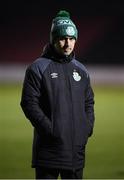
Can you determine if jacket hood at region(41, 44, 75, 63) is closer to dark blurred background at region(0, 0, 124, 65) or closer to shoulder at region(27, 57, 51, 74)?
shoulder at region(27, 57, 51, 74)

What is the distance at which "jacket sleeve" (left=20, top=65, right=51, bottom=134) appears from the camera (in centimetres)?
314

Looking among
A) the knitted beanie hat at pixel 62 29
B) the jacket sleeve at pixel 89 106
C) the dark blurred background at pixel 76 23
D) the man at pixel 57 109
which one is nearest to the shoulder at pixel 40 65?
the man at pixel 57 109

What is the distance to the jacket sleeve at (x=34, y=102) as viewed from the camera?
10.3ft

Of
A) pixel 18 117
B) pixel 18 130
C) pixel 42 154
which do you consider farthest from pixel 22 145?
pixel 42 154

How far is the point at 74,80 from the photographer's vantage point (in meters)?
3.24

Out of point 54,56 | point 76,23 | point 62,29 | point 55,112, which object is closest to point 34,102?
point 55,112

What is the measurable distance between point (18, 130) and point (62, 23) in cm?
314

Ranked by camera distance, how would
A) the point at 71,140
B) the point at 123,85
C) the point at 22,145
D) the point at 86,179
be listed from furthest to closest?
the point at 123,85 → the point at 22,145 → the point at 86,179 → the point at 71,140

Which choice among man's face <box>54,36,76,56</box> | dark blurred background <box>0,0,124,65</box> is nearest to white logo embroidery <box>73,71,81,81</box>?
man's face <box>54,36,76,56</box>

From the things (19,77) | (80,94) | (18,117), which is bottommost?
(18,117)

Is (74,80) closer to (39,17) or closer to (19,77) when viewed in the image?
(39,17)

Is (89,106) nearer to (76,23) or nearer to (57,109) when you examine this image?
(57,109)

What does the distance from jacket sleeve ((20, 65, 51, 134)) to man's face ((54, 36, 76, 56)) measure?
175mm

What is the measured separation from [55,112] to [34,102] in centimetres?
11
